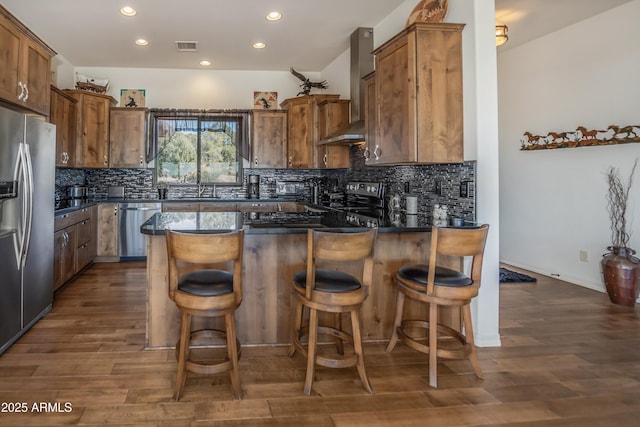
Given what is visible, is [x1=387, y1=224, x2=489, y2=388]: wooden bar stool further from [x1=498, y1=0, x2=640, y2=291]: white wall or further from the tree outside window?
the tree outside window

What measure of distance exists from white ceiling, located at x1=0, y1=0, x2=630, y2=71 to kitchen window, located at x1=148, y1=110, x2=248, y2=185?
1005 millimetres

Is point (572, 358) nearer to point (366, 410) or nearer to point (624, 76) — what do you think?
point (366, 410)

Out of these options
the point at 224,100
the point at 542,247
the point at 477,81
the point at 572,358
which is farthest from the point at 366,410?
the point at 224,100

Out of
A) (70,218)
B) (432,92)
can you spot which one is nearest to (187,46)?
(70,218)

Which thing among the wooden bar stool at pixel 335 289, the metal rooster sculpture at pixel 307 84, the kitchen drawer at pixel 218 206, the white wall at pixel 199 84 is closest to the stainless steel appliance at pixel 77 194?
the white wall at pixel 199 84

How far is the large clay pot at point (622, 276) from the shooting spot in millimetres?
3635

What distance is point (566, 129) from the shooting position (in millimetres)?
4582

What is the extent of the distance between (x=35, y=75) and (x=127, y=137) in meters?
2.48

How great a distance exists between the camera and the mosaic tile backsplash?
2.94 meters

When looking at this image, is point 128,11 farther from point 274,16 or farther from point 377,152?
point 377,152

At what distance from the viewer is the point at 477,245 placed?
2.24 metres

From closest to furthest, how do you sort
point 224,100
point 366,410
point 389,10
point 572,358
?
point 366,410 < point 572,358 < point 389,10 < point 224,100

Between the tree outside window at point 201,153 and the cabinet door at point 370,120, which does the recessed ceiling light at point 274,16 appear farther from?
the tree outside window at point 201,153

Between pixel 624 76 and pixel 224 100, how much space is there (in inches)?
207
